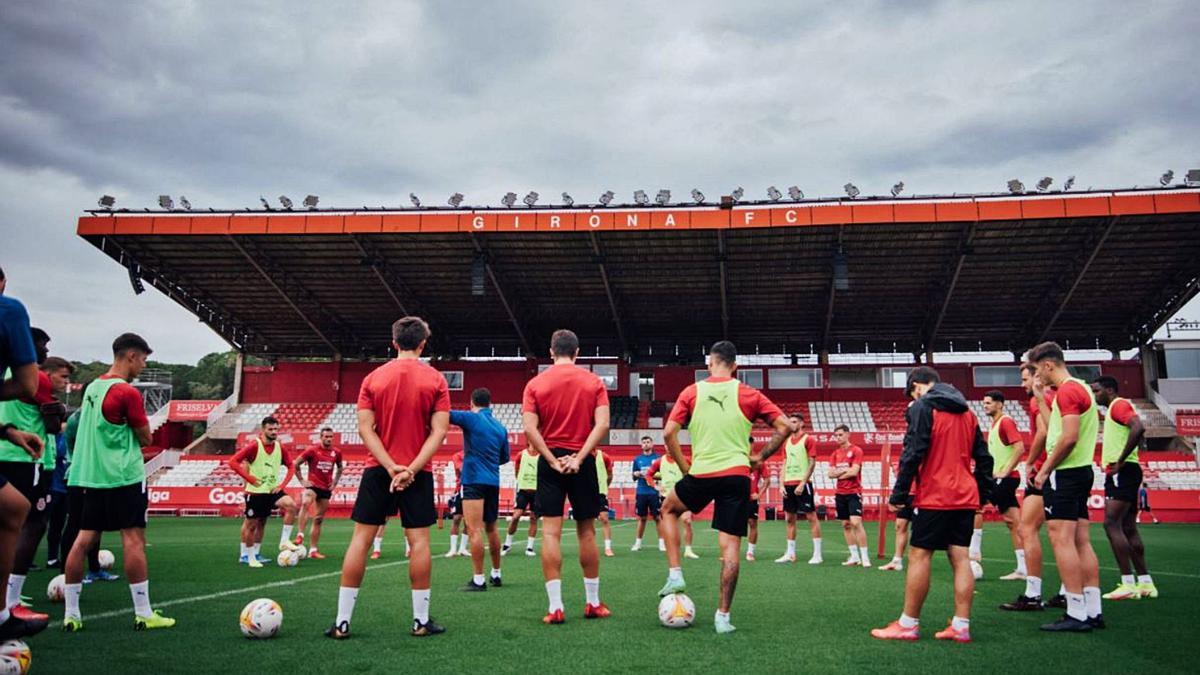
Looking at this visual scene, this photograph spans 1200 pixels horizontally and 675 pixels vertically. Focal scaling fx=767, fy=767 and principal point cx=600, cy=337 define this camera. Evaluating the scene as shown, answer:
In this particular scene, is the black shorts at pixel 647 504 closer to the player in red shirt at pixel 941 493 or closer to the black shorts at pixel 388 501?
the player in red shirt at pixel 941 493

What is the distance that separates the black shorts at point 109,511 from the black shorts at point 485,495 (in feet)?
11.0

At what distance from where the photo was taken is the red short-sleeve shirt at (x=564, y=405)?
19.9ft

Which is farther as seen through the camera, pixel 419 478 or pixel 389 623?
pixel 389 623

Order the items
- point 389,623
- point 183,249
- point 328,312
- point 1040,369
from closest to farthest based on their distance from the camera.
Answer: point 389,623
point 1040,369
point 183,249
point 328,312

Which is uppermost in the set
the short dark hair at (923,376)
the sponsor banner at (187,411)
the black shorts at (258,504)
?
the sponsor banner at (187,411)

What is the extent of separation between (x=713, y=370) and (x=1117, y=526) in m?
4.80

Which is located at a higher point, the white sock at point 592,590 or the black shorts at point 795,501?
the black shorts at point 795,501

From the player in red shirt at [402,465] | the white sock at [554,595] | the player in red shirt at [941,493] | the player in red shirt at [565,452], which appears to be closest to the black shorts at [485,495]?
the player in red shirt at [565,452]

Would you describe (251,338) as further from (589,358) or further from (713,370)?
(713,370)

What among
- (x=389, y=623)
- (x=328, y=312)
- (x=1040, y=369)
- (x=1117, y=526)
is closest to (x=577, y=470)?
(x=389, y=623)

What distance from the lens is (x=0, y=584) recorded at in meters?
4.02

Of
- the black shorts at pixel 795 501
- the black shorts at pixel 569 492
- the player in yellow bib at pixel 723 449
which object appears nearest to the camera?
the player in yellow bib at pixel 723 449

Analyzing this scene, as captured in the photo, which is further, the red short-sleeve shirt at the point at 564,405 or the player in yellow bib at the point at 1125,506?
the player in yellow bib at the point at 1125,506

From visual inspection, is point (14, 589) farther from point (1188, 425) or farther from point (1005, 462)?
point (1188, 425)
